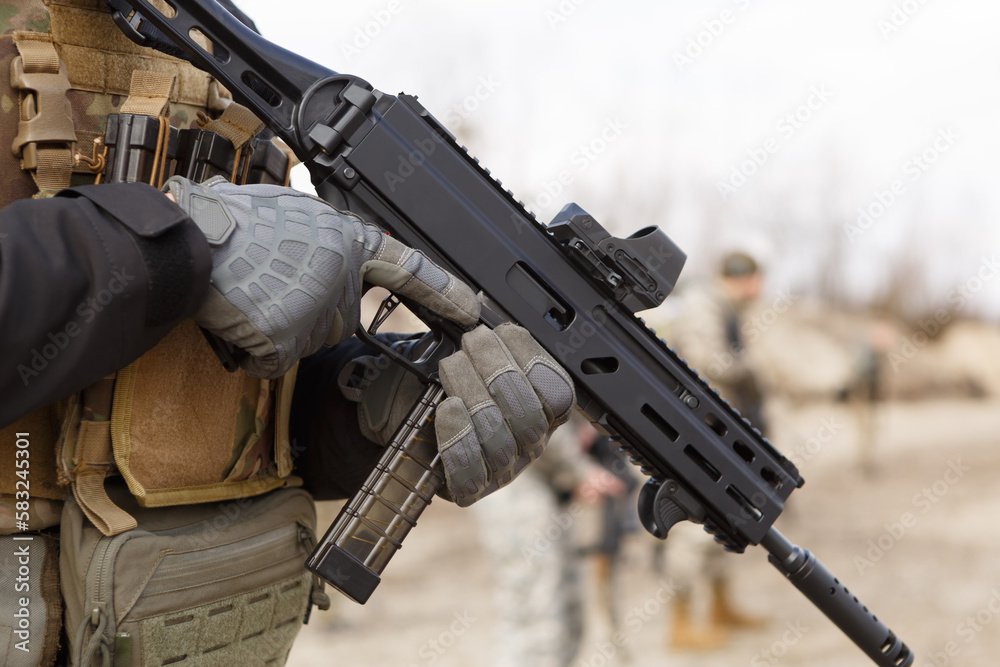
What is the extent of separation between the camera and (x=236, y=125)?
145 centimetres

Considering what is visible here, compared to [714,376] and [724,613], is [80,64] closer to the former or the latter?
[714,376]

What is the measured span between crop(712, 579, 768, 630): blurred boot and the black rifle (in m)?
4.21

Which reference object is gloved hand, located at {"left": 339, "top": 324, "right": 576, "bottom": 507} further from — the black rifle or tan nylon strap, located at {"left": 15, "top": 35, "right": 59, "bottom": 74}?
tan nylon strap, located at {"left": 15, "top": 35, "right": 59, "bottom": 74}

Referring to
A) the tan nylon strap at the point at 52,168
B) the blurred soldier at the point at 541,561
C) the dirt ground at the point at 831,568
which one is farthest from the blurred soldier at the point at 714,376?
the tan nylon strap at the point at 52,168

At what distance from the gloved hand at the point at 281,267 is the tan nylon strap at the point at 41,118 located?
0.19 m

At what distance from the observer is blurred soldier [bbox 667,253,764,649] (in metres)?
4.74

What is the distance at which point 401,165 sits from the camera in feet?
5.02

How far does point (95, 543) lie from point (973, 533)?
29.0 feet

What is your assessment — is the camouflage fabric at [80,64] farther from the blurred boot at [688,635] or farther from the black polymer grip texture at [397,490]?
the blurred boot at [688,635]

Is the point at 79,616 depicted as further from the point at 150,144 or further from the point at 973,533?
the point at 973,533

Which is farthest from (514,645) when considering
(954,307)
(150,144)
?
(954,307)

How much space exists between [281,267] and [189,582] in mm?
531

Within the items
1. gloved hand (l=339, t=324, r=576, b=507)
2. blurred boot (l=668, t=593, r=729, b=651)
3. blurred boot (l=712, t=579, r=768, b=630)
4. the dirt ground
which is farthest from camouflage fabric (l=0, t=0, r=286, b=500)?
blurred boot (l=712, t=579, r=768, b=630)

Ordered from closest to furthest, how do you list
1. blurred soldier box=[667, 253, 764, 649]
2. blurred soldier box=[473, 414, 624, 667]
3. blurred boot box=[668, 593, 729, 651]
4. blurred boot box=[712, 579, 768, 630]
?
blurred soldier box=[473, 414, 624, 667], blurred soldier box=[667, 253, 764, 649], blurred boot box=[668, 593, 729, 651], blurred boot box=[712, 579, 768, 630]
